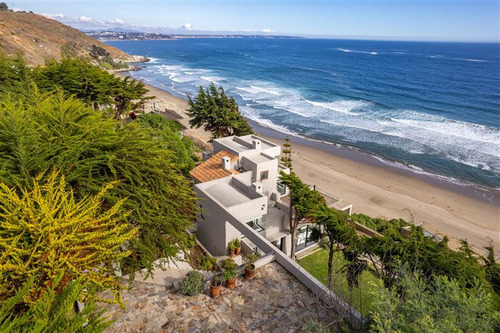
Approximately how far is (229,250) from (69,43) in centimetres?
10709

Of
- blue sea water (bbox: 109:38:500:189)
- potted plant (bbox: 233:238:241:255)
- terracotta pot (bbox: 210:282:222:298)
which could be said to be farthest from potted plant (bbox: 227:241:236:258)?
blue sea water (bbox: 109:38:500:189)

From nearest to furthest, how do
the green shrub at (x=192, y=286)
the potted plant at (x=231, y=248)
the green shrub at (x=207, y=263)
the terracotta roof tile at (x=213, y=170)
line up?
the green shrub at (x=192, y=286)
the green shrub at (x=207, y=263)
the potted plant at (x=231, y=248)
the terracotta roof tile at (x=213, y=170)

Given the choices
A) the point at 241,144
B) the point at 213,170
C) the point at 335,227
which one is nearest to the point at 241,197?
the point at 213,170

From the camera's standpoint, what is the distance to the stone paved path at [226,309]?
9.02 meters

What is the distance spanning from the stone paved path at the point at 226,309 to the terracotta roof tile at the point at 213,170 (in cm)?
941

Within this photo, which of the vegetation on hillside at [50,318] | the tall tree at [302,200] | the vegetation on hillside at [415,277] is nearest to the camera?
the vegetation on hillside at [50,318]

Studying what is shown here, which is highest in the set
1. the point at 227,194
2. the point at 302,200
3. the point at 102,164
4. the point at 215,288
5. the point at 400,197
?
the point at 102,164

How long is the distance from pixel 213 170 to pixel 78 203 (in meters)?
12.7

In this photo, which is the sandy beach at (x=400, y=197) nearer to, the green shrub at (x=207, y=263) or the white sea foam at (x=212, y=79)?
the green shrub at (x=207, y=263)

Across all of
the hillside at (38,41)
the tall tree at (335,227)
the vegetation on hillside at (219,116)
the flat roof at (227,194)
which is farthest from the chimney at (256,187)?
the hillside at (38,41)

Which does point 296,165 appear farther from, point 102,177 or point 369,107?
point 369,107

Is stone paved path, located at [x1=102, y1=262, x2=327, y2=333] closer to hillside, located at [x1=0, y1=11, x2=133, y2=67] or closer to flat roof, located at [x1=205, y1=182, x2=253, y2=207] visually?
flat roof, located at [x1=205, y1=182, x2=253, y2=207]

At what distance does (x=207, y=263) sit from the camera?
47.0 feet

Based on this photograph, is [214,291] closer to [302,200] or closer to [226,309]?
[226,309]
